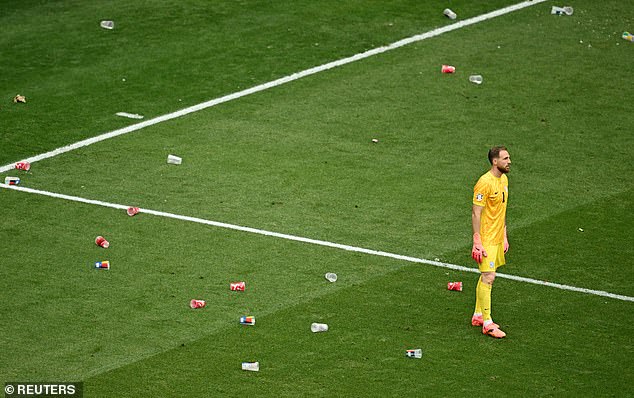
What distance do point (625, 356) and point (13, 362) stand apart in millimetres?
6185

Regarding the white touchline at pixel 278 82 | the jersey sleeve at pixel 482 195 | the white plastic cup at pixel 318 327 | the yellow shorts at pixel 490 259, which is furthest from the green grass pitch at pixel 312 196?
the jersey sleeve at pixel 482 195

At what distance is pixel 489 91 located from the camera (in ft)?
64.2

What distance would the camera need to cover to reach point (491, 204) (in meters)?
12.9

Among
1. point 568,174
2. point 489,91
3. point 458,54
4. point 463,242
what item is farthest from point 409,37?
point 463,242

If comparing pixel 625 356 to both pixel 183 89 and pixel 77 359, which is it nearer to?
pixel 77 359

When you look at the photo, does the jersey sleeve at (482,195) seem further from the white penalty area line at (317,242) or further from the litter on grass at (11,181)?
the litter on grass at (11,181)

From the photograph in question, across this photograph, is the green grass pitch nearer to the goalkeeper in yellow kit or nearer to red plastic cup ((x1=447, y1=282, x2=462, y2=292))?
red plastic cup ((x1=447, y1=282, x2=462, y2=292))

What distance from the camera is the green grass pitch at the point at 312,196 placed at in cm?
1248

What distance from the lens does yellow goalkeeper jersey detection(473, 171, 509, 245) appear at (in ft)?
42.3

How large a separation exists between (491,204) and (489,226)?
257mm

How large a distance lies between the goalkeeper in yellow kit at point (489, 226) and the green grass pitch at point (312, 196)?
0.33 metres

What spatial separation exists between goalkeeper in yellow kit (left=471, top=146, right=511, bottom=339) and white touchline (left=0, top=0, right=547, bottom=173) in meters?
6.93

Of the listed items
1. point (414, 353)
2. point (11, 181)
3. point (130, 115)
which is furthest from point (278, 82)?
point (414, 353)

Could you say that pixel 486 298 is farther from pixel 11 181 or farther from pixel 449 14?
pixel 449 14
